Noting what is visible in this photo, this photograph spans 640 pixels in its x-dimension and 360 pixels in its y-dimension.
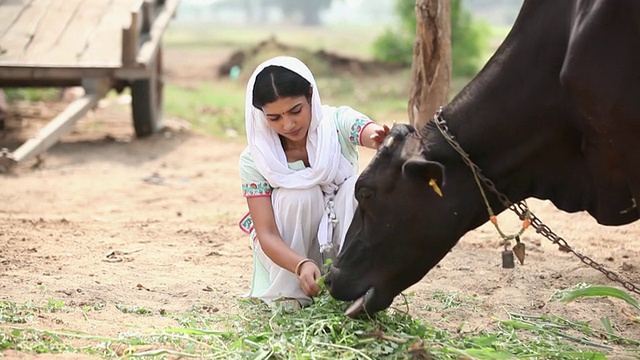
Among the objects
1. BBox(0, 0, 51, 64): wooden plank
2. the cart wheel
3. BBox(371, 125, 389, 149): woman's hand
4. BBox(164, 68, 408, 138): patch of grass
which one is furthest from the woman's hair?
BBox(164, 68, 408, 138): patch of grass

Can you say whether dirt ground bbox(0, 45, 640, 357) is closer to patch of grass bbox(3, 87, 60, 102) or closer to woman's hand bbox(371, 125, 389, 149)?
woman's hand bbox(371, 125, 389, 149)

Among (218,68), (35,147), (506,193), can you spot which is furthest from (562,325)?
(218,68)

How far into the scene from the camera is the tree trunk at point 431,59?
18.9 feet

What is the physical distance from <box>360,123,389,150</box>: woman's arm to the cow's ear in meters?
0.36

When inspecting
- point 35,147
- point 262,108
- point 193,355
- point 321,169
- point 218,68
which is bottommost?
point 218,68

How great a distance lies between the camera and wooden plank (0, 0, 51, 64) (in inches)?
325

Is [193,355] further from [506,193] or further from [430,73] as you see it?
[430,73]

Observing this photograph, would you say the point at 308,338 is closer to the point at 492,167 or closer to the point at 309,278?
the point at 309,278

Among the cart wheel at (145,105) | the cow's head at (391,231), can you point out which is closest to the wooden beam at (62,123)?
the cart wheel at (145,105)

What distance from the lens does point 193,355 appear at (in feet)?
11.4

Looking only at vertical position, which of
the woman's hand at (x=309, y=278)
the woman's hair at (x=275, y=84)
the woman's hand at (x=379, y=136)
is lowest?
the woman's hand at (x=309, y=278)

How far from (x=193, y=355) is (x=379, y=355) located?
0.69 meters

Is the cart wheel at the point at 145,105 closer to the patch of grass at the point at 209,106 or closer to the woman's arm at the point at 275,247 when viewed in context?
the patch of grass at the point at 209,106

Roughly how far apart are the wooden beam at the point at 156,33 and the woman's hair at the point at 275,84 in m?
4.78
